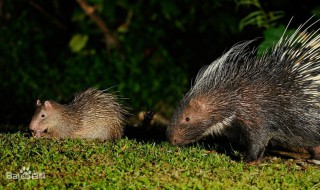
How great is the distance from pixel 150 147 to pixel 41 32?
7.83m

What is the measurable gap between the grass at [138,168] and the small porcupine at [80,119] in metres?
0.69

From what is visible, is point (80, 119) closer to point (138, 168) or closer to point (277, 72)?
point (138, 168)

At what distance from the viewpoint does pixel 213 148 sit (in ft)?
21.2

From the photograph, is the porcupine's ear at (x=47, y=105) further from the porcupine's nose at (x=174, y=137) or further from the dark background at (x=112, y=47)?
the dark background at (x=112, y=47)

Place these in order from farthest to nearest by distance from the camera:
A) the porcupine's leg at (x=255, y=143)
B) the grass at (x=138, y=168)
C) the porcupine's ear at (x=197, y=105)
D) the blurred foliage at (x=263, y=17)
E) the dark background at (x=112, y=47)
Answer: the dark background at (x=112, y=47) → the blurred foliage at (x=263, y=17) → the porcupine's ear at (x=197, y=105) → the porcupine's leg at (x=255, y=143) → the grass at (x=138, y=168)

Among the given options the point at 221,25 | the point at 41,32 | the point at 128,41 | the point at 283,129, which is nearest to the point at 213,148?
the point at 283,129

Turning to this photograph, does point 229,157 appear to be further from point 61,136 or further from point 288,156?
point 61,136

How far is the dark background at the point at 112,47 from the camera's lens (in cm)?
1174

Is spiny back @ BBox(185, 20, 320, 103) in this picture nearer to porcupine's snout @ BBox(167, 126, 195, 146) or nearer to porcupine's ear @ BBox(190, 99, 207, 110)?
porcupine's ear @ BBox(190, 99, 207, 110)

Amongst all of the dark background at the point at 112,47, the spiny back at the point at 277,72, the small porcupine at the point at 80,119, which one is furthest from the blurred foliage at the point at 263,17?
the small porcupine at the point at 80,119

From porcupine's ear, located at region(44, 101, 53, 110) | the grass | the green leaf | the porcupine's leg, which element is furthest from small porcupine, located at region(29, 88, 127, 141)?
the green leaf

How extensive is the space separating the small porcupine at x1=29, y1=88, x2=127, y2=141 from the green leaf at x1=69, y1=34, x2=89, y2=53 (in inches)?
210

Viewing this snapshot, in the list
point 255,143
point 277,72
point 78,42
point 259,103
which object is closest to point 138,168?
point 255,143

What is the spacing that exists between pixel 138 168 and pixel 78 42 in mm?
7591
